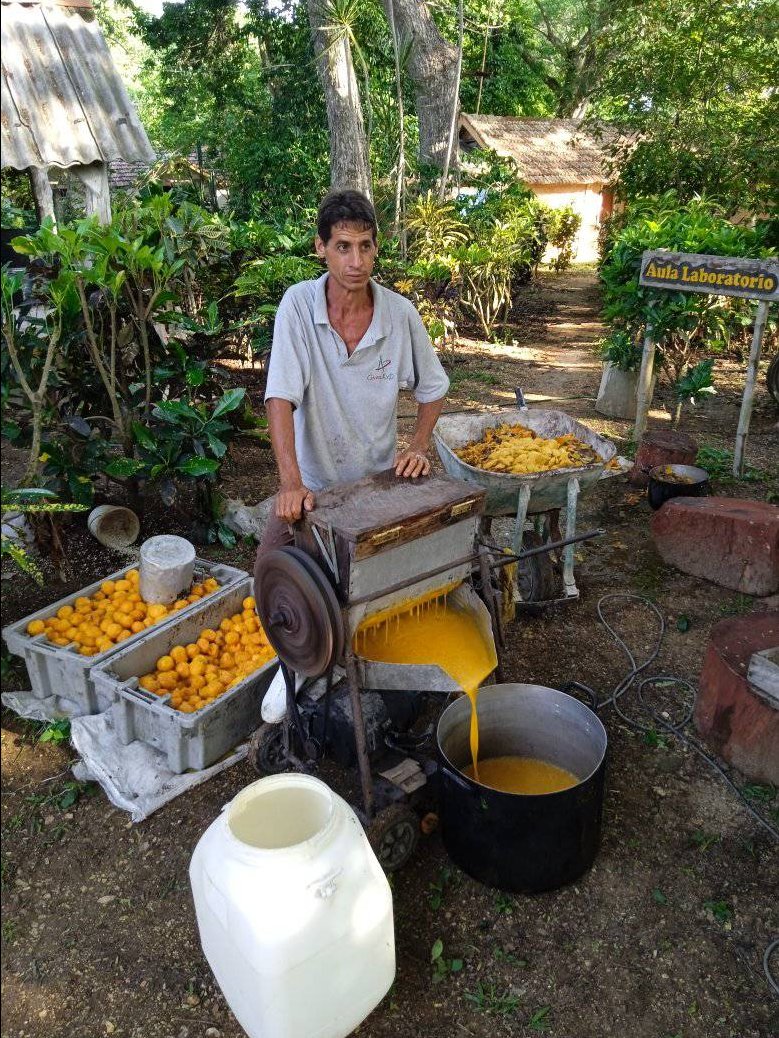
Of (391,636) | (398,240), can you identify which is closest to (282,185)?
(398,240)

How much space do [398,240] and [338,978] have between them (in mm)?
9839

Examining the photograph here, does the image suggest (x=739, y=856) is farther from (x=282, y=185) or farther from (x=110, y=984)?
(x=282, y=185)

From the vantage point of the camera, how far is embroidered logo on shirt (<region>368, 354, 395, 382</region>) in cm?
327

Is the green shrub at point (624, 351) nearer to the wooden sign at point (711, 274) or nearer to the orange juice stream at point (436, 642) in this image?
the wooden sign at point (711, 274)

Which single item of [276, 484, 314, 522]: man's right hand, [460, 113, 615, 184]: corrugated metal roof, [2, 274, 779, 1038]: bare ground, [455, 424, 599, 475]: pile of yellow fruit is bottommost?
[2, 274, 779, 1038]: bare ground

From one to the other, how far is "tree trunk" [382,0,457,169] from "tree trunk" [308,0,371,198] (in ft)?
11.7

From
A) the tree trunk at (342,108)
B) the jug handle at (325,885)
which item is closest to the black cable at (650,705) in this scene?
the jug handle at (325,885)

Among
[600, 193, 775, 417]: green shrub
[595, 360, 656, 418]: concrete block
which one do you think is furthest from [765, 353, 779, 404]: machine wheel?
[595, 360, 656, 418]: concrete block

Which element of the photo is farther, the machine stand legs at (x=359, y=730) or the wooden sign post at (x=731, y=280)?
the wooden sign post at (x=731, y=280)

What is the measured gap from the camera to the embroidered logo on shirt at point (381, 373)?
10.7 feet

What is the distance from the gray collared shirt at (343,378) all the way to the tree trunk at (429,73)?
11.3 meters

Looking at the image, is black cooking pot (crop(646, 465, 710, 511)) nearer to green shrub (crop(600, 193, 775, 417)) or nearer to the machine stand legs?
green shrub (crop(600, 193, 775, 417))

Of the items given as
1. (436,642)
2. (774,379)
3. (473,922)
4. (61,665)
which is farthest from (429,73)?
(473,922)

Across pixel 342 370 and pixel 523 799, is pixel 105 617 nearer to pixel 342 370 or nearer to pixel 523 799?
pixel 342 370
